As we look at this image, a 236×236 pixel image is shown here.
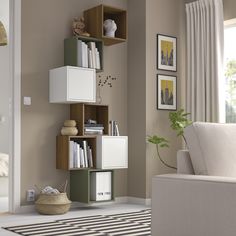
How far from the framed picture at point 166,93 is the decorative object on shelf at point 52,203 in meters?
1.74

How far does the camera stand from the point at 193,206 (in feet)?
9.36

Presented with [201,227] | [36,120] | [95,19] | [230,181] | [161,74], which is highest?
[95,19]

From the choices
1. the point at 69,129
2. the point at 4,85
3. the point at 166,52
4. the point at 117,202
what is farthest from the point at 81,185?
the point at 4,85

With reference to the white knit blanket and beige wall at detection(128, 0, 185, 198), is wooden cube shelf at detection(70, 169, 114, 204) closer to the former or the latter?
beige wall at detection(128, 0, 185, 198)

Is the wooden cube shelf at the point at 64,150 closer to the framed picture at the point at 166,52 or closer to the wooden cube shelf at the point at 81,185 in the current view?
the wooden cube shelf at the point at 81,185

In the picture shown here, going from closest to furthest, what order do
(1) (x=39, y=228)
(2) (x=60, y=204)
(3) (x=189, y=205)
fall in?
(3) (x=189, y=205), (1) (x=39, y=228), (2) (x=60, y=204)

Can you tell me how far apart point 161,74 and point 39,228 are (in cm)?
272

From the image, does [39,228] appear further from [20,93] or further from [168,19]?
[168,19]

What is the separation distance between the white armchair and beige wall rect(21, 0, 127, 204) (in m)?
2.33

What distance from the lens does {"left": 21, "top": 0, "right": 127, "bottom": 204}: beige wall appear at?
16.8 ft

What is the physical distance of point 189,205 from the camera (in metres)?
2.88

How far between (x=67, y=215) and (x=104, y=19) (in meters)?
2.48

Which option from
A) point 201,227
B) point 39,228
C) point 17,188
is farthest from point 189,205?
point 17,188

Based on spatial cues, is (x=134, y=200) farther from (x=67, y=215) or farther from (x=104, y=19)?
(x=104, y=19)
